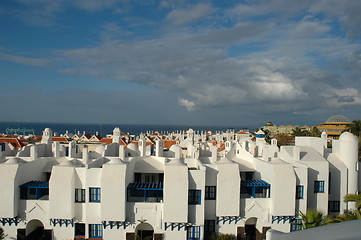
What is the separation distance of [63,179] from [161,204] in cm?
802

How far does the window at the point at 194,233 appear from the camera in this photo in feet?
74.0

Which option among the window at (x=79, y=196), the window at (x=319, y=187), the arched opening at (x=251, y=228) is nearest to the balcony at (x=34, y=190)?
the window at (x=79, y=196)

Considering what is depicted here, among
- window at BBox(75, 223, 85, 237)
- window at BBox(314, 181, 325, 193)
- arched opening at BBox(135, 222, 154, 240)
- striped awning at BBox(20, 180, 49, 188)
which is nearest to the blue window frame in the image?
window at BBox(75, 223, 85, 237)

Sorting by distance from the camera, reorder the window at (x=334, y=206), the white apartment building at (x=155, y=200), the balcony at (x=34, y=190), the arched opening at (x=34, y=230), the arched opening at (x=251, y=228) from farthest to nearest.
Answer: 1. the window at (x=334, y=206)
2. the arched opening at (x=251, y=228)
3. the arched opening at (x=34, y=230)
4. the balcony at (x=34, y=190)
5. the white apartment building at (x=155, y=200)

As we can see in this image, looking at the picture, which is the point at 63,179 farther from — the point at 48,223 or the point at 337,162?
the point at 337,162

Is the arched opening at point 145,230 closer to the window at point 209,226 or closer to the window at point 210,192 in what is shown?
the window at point 209,226

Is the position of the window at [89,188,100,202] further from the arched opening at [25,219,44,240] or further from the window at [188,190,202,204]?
the window at [188,190,202,204]

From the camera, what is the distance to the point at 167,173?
72.4ft

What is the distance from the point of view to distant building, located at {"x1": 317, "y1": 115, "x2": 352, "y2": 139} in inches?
3400

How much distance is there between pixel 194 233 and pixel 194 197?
9.42ft

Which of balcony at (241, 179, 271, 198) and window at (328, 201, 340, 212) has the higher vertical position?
balcony at (241, 179, 271, 198)

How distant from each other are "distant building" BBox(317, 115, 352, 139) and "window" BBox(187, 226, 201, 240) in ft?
254

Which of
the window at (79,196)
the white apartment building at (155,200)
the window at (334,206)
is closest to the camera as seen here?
the white apartment building at (155,200)

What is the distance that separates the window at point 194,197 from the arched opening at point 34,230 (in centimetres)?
1328
